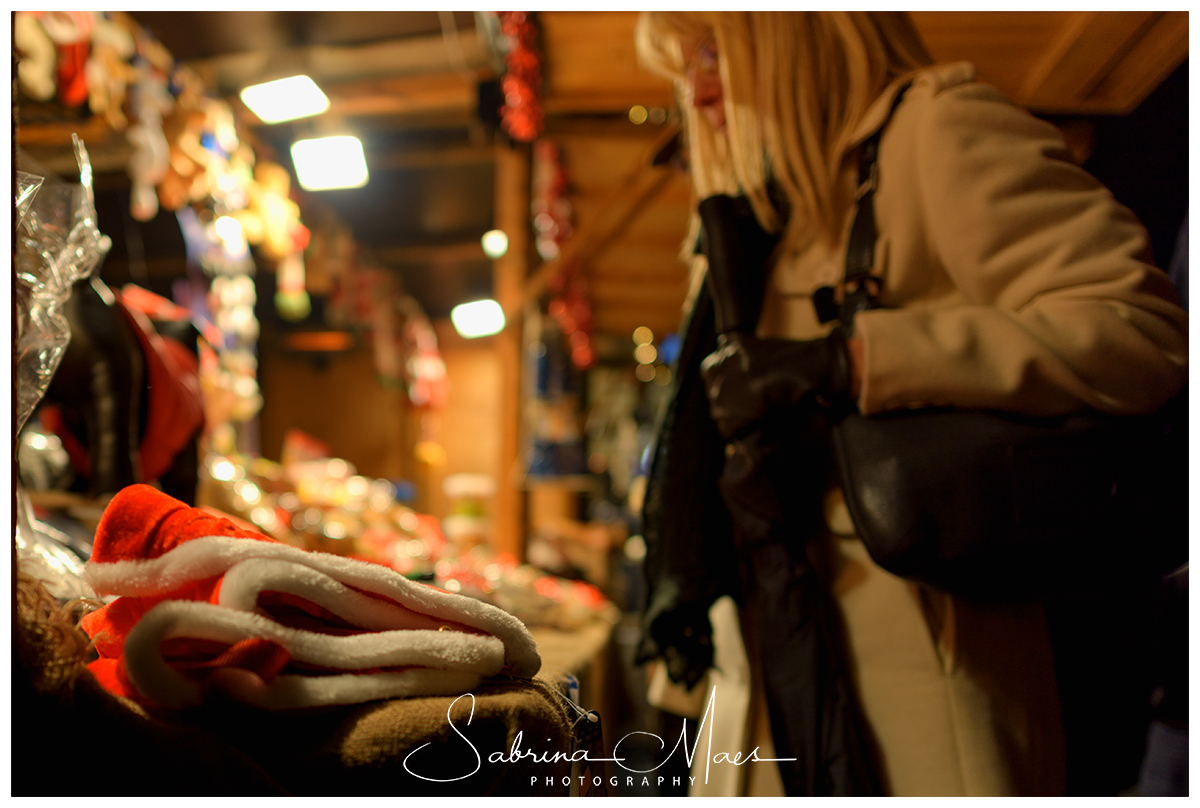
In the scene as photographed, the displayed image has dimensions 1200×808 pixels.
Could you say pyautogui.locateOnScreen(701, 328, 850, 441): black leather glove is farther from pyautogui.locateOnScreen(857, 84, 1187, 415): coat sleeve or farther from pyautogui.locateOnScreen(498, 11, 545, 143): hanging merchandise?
pyautogui.locateOnScreen(498, 11, 545, 143): hanging merchandise

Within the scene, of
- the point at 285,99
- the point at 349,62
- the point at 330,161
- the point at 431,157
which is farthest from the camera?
the point at 431,157

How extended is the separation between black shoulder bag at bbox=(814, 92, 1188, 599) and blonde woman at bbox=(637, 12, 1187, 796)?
0.03 m

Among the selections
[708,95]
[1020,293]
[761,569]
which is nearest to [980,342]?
[1020,293]

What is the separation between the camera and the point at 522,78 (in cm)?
162

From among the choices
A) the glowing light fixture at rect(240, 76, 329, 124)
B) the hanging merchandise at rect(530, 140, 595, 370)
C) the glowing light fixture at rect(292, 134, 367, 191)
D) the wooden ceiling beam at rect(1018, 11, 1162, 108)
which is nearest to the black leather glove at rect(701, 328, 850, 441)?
the wooden ceiling beam at rect(1018, 11, 1162, 108)

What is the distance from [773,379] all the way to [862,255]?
168 mm

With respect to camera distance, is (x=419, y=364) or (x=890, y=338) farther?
(x=419, y=364)

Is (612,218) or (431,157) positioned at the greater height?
(431,157)

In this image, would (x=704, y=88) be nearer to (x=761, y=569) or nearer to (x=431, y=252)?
(x=761, y=569)

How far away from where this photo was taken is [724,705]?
29.8 inches

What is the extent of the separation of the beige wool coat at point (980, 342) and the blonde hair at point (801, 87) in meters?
0.06

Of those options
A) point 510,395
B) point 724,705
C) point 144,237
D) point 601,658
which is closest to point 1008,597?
point 724,705

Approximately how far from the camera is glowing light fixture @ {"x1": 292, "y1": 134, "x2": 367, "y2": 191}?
2.54m
